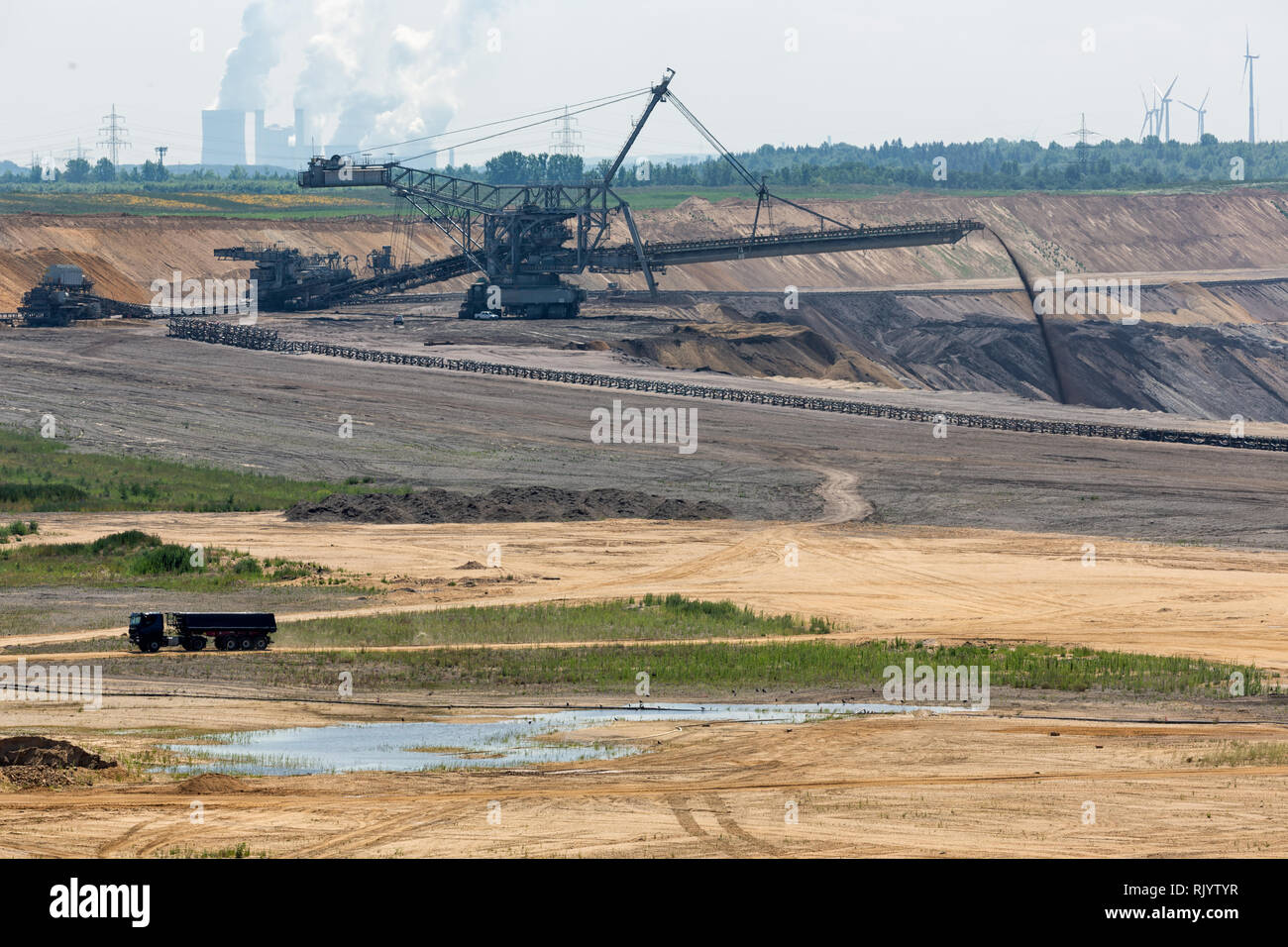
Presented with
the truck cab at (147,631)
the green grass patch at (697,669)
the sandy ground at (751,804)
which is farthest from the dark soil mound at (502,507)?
the sandy ground at (751,804)

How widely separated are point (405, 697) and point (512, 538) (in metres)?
22.2

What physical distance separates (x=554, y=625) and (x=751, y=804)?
56.7ft

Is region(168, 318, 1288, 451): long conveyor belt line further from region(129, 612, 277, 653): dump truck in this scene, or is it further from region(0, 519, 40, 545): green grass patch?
region(129, 612, 277, 653): dump truck

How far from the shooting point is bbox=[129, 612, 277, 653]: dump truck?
35469 mm

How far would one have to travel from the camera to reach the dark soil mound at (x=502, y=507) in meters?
56.3

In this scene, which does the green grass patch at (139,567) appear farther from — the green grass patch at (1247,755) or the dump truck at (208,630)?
the green grass patch at (1247,755)

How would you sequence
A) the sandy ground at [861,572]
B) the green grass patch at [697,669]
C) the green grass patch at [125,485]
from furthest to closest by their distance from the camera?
the green grass patch at [125,485] < the sandy ground at [861,572] < the green grass patch at [697,669]

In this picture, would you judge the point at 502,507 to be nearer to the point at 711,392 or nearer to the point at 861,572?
the point at 861,572

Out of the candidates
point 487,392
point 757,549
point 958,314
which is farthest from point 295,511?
point 958,314

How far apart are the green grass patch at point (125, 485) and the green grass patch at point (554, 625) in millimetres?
20189

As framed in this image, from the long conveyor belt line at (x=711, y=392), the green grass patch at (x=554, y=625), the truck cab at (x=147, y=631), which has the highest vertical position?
the long conveyor belt line at (x=711, y=392)

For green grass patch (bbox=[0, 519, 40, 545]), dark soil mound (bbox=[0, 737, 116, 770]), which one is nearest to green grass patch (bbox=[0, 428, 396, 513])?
green grass patch (bbox=[0, 519, 40, 545])

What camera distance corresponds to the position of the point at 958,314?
149m
